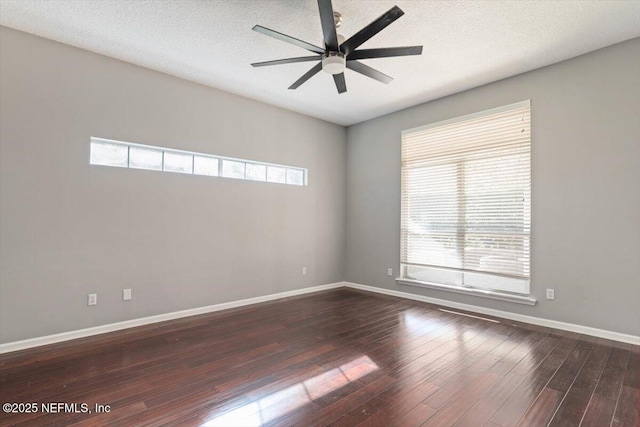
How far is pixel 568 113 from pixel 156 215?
5083 mm

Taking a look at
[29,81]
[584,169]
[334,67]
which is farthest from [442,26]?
[29,81]

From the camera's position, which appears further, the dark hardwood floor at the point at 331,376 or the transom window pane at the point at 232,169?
the transom window pane at the point at 232,169

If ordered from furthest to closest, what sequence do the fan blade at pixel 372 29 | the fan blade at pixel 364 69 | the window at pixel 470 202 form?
the window at pixel 470 202 → the fan blade at pixel 364 69 → the fan blade at pixel 372 29

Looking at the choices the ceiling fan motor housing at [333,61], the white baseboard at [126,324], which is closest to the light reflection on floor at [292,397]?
the white baseboard at [126,324]

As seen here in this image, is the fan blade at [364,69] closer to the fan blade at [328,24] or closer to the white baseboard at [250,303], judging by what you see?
the fan blade at [328,24]

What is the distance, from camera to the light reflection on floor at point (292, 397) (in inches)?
75.6

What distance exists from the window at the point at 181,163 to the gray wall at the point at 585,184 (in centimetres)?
316

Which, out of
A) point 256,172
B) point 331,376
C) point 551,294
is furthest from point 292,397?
point 256,172

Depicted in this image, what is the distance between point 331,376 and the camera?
247 centimetres

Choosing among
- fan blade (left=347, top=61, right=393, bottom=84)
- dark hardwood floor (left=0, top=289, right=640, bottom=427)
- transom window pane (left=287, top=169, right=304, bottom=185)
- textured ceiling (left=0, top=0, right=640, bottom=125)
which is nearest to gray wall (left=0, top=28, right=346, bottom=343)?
transom window pane (left=287, top=169, right=304, bottom=185)

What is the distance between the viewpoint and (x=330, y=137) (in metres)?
5.96

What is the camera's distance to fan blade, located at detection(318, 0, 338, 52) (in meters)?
2.06

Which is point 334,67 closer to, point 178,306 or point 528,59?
point 528,59

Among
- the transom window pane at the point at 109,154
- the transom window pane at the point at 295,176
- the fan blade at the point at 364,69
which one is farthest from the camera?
the transom window pane at the point at 295,176
